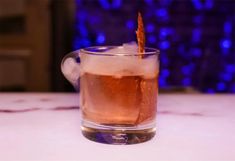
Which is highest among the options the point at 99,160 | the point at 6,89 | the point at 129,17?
the point at 129,17

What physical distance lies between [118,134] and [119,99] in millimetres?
46

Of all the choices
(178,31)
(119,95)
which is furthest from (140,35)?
(178,31)

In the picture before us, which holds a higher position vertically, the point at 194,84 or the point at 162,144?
the point at 162,144

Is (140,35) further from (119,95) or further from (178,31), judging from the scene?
(178,31)

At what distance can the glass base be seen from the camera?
549 mm

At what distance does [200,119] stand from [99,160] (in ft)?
0.83

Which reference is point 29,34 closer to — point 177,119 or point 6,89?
point 6,89

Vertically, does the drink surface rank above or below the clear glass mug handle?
below

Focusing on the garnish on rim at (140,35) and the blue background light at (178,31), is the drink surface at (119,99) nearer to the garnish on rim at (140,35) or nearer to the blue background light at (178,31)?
the garnish on rim at (140,35)

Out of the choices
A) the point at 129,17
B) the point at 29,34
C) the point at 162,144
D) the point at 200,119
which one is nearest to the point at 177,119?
the point at 200,119

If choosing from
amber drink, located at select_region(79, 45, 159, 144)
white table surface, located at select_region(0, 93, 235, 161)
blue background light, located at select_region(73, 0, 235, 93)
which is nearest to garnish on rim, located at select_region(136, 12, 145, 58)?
amber drink, located at select_region(79, 45, 159, 144)

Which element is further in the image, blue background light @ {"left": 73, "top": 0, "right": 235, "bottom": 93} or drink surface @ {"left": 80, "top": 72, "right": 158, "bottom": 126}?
blue background light @ {"left": 73, "top": 0, "right": 235, "bottom": 93}

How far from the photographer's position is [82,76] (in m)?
0.58

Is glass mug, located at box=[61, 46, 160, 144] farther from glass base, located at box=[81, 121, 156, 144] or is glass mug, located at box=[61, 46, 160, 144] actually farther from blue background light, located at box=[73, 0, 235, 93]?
blue background light, located at box=[73, 0, 235, 93]
